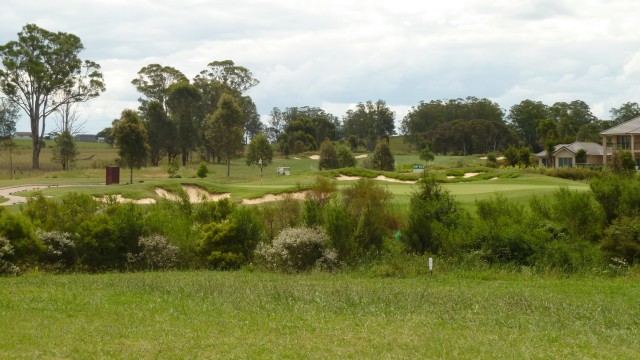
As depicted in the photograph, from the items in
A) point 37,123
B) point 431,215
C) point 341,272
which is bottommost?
point 341,272

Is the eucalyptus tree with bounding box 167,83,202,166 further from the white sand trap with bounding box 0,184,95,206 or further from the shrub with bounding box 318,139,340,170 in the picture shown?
the white sand trap with bounding box 0,184,95,206

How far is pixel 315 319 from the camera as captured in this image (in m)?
11.6

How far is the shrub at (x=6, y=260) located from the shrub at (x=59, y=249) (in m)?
1.26

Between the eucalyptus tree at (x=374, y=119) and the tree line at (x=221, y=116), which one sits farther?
the eucalyptus tree at (x=374, y=119)

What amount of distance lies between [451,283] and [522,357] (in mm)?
8889

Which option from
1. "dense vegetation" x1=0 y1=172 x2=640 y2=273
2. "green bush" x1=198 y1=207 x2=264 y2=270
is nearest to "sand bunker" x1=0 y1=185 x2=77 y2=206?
"dense vegetation" x1=0 y1=172 x2=640 y2=273

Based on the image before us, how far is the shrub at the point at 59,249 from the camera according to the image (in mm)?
21438

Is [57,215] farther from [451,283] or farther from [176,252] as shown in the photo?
[451,283]

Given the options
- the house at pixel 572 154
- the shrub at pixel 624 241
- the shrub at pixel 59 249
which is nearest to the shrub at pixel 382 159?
the house at pixel 572 154

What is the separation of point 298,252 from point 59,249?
712 centimetres

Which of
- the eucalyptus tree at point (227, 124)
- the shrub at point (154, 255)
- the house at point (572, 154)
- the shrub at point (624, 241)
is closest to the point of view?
the shrub at point (624, 241)

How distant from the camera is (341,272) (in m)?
20.6

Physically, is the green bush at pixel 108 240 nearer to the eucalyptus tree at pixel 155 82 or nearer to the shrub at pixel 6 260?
the shrub at pixel 6 260

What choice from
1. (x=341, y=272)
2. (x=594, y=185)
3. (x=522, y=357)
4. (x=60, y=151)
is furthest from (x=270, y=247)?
(x=60, y=151)
